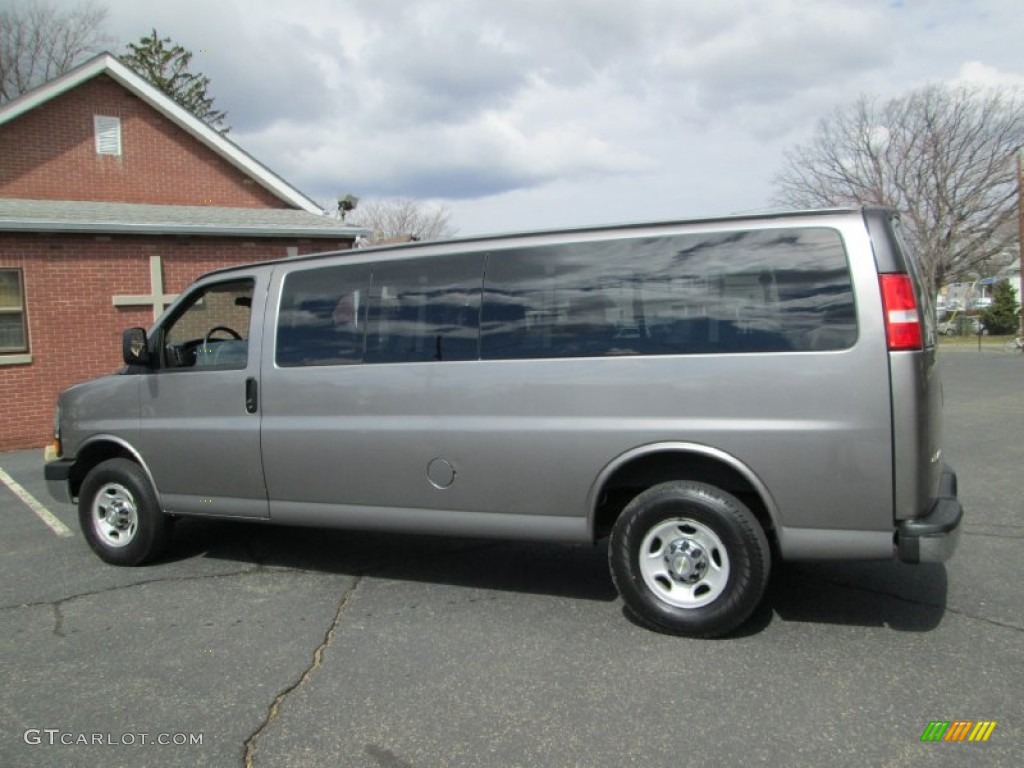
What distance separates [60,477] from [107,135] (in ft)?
33.4

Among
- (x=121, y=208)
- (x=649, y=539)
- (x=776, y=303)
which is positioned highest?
(x=121, y=208)

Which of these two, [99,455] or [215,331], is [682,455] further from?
[99,455]

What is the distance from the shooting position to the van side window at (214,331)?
4.91 meters

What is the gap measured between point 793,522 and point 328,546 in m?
3.44

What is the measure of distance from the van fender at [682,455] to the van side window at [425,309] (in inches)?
37.7

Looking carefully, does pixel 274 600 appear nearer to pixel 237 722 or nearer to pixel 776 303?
pixel 237 722

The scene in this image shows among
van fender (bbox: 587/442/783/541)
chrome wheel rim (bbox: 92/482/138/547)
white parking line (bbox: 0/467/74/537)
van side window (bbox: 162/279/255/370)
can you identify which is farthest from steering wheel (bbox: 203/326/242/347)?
van fender (bbox: 587/442/783/541)

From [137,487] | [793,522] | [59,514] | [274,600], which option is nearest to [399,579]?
[274,600]

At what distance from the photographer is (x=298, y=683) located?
11.2ft

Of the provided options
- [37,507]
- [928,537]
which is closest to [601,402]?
[928,537]

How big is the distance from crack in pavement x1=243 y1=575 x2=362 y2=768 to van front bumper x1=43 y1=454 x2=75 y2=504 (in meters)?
2.35

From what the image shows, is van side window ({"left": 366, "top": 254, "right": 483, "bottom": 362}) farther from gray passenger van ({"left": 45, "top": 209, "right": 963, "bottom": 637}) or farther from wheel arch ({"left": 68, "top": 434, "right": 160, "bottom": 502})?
wheel arch ({"left": 68, "top": 434, "right": 160, "bottom": 502})

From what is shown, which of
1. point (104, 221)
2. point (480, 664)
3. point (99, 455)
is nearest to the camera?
point (480, 664)

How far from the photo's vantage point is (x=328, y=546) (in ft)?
18.5
